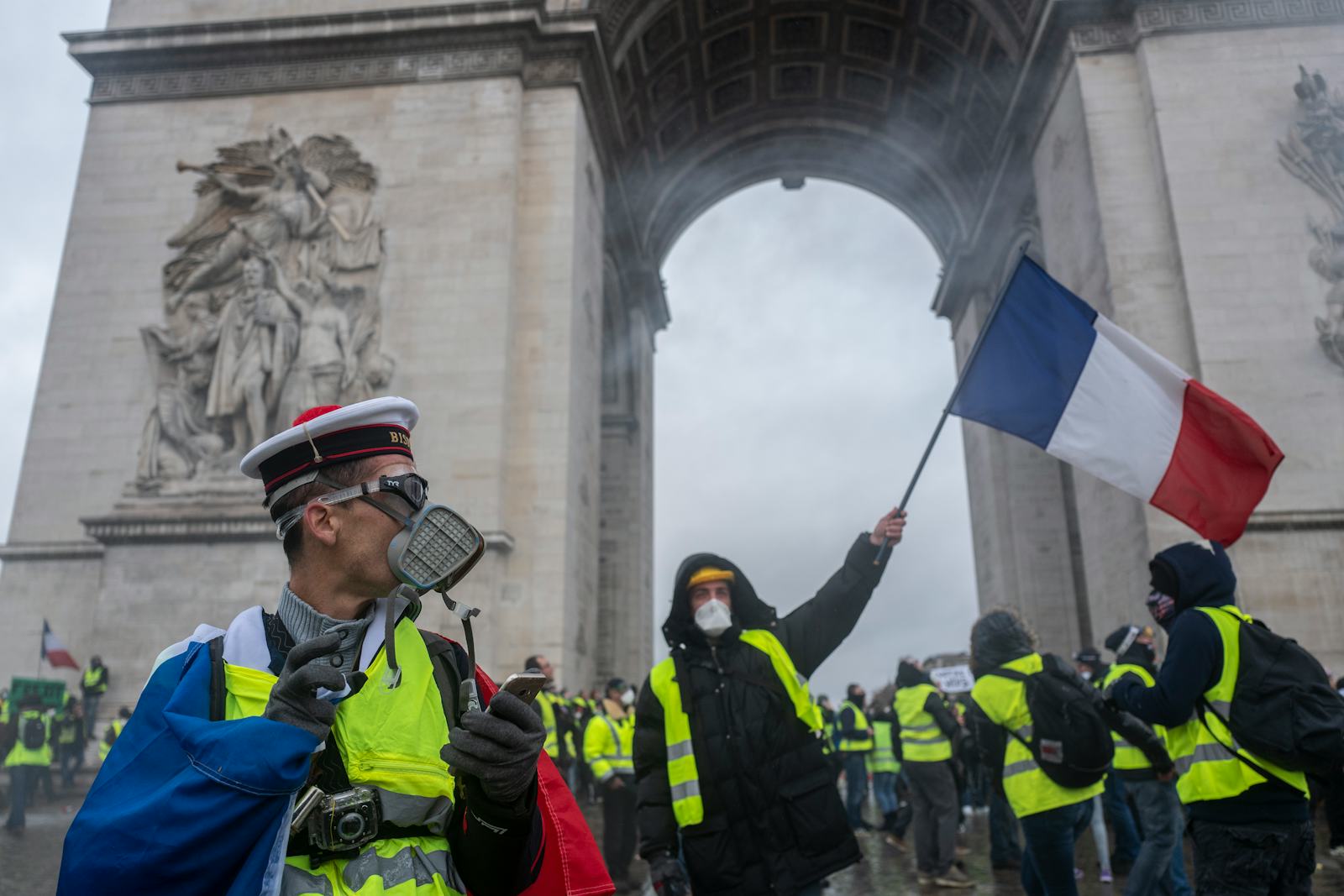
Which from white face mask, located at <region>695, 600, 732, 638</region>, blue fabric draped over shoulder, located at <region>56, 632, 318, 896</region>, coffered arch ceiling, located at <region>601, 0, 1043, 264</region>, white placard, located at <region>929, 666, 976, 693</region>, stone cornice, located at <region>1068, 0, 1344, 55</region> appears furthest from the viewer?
coffered arch ceiling, located at <region>601, 0, 1043, 264</region>

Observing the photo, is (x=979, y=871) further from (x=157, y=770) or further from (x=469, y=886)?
(x=157, y=770)

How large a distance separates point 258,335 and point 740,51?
12613 millimetres

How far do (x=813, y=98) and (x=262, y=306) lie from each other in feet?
47.7

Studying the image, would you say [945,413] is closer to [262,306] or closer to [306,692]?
[306,692]

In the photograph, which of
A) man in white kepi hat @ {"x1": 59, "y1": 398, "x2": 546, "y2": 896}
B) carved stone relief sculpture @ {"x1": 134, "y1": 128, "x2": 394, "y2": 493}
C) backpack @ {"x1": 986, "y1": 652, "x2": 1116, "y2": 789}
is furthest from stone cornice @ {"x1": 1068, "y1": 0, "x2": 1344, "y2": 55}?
man in white kepi hat @ {"x1": 59, "y1": 398, "x2": 546, "y2": 896}

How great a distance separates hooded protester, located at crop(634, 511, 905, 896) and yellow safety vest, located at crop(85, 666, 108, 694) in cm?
1048

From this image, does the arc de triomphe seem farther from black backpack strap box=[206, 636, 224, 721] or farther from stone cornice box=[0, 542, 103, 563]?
black backpack strap box=[206, 636, 224, 721]

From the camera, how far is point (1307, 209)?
1253 centimetres

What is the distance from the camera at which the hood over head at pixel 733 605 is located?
3.90 meters

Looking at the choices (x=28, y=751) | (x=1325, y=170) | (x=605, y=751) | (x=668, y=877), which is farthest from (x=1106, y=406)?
(x=28, y=751)

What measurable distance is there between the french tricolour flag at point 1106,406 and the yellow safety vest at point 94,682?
11.2 m

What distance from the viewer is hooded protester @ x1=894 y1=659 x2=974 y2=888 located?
7.72 m

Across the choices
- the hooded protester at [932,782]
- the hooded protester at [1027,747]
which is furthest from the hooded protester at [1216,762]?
the hooded protester at [932,782]

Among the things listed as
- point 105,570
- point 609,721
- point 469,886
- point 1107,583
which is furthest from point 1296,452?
point 105,570
